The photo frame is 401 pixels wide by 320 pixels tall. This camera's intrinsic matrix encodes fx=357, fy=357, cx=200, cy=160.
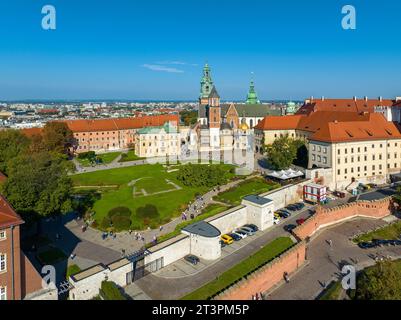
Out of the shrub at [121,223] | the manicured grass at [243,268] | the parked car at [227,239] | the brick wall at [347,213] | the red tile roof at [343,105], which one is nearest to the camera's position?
the manicured grass at [243,268]

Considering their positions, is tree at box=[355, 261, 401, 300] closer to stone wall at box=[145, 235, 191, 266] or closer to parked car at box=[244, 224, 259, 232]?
parked car at box=[244, 224, 259, 232]

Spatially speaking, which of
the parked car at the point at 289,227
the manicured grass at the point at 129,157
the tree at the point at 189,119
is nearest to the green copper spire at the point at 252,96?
the tree at the point at 189,119

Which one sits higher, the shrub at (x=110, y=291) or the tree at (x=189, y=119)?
the tree at (x=189, y=119)

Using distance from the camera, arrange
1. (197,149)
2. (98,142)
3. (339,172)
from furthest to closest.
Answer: (98,142), (197,149), (339,172)

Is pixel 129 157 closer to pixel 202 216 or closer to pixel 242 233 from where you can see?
pixel 202 216

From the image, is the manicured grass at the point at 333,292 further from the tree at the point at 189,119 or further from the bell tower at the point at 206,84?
the tree at the point at 189,119
